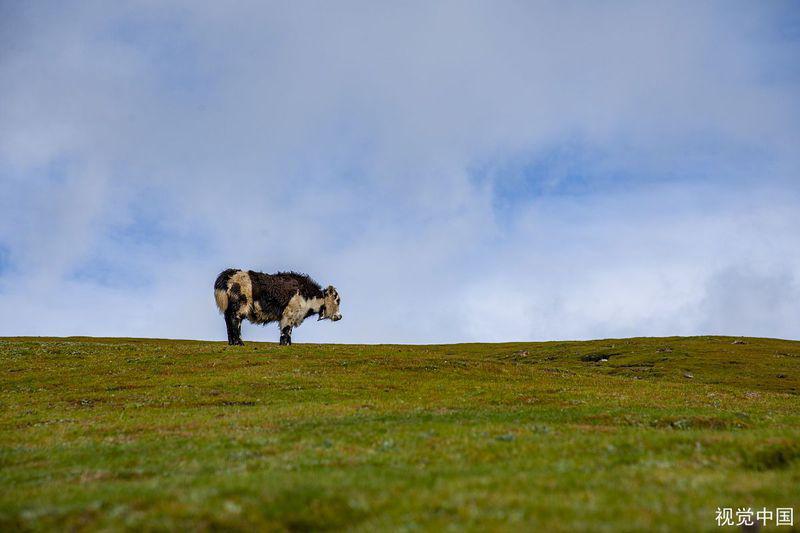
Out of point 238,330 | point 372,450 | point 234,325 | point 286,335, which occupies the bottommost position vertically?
point 372,450

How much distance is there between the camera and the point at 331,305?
6347cm

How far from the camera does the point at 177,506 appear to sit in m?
10.1

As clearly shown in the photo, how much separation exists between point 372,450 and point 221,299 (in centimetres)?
4152

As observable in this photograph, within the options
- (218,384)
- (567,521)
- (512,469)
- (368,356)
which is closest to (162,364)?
(218,384)

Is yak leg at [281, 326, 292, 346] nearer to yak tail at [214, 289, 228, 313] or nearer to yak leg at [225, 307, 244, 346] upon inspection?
yak leg at [225, 307, 244, 346]

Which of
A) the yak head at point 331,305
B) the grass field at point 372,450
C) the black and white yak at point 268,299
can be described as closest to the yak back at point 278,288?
the black and white yak at point 268,299

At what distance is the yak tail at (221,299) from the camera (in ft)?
183

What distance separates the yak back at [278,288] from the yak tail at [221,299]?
2.54 m

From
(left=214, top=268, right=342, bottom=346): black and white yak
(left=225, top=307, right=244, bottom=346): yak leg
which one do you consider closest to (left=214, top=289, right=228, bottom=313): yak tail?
(left=214, top=268, right=342, bottom=346): black and white yak

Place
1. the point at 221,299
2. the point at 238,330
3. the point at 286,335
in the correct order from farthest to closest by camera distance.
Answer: the point at 286,335 → the point at 238,330 → the point at 221,299

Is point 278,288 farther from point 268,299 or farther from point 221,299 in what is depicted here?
point 221,299

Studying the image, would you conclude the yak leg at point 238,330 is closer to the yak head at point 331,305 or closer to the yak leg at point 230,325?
the yak leg at point 230,325

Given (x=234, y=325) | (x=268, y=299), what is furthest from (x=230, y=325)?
(x=268, y=299)

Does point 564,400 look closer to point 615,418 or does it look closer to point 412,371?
point 615,418
